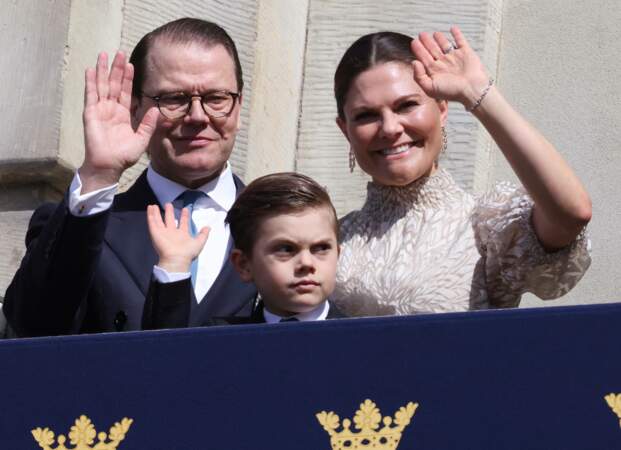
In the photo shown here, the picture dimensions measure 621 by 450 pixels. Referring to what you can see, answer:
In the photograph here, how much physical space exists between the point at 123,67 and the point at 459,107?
51.2 inches

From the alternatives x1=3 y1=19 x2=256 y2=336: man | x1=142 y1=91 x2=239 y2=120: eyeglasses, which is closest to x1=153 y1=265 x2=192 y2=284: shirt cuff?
x1=3 y1=19 x2=256 y2=336: man

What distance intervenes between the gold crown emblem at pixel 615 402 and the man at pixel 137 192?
89 centimetres

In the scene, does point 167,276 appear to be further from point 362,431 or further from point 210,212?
point 362,431

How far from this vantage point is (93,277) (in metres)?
3.35

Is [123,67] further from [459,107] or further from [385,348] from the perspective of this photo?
[459,107]

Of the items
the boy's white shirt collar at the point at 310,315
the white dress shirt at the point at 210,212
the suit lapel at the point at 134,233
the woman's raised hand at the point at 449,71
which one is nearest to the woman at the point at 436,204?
the woman's raised hand at the point at 449,71

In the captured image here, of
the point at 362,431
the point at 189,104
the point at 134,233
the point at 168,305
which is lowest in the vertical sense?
the point at 362,431

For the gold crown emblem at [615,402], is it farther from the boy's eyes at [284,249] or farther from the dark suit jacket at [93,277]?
the dark suit jacket at [93,277]

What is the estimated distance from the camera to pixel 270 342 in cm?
268

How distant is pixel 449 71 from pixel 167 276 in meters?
0.59

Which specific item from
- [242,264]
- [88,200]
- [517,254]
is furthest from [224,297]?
[517,254]

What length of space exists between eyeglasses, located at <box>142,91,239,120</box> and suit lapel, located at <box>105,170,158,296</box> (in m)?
0.16

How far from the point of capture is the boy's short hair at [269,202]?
322 cm

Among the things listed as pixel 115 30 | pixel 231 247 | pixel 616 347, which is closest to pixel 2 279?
pixel 115 30
